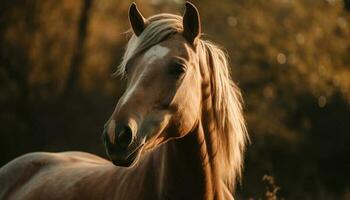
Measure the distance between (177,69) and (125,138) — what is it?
556mm

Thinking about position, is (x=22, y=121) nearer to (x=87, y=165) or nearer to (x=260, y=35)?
(x=260, y=35)

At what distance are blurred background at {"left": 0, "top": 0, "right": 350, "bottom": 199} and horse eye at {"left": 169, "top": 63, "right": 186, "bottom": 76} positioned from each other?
46.5ft

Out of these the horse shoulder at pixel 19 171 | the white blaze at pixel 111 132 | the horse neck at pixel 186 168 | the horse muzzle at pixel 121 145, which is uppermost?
the white blaze at pixel 111 132

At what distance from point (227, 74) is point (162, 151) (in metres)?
0.64

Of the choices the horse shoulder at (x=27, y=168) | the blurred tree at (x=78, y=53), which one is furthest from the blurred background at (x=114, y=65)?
the horse shoulder at (x=27, y=168)

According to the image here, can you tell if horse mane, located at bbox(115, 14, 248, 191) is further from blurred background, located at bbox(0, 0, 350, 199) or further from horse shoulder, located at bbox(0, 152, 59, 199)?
blurred background, located at bbox(0, 0, 350, 199)

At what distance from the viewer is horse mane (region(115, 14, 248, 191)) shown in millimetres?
3887

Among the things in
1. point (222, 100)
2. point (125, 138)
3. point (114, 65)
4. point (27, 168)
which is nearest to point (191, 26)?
point (222, 100)

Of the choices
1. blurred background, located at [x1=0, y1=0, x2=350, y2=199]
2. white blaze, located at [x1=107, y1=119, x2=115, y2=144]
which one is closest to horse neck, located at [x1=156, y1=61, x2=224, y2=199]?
white blaze, located at [x1=107, y1=119, x2=115, y2=144]

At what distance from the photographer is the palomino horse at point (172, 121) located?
3459 millimetres

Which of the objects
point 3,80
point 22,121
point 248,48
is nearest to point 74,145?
point 22,121

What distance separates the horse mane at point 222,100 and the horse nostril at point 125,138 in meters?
0.63

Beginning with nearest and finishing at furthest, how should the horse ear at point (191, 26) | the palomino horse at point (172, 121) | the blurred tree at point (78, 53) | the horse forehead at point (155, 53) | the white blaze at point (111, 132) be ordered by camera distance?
the white blaze at point (111, 132) → the palomino horse at point (172, 121) → the horse forehead at point (155, 53) → the horse ear at point (191, 26) → the blurred tree at point (78, 53)

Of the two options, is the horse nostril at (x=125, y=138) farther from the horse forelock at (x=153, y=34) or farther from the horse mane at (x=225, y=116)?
the horse mane at (x=225, y=116)
